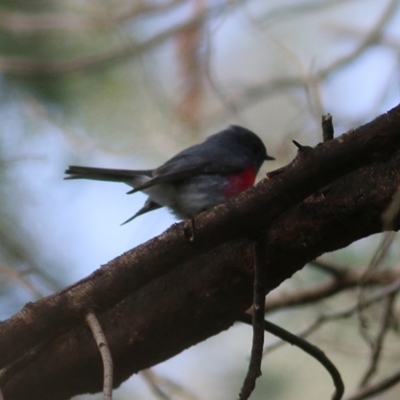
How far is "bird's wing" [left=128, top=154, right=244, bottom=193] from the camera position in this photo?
12.9 ft

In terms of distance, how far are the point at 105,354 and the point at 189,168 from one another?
231 centimetres

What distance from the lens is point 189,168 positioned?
13.4ft

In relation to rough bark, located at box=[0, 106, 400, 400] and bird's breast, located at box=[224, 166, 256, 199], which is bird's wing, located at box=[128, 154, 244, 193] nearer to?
bird's breast, located at box=[224, 166, 256, 199]

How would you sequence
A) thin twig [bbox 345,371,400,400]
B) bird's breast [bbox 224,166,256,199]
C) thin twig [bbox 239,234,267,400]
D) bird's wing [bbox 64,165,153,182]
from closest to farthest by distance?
thin twig [bbox 239,234,267,400] < thin twig [bbox 345,371,400,400] < bird's wing [bbox 64,165,153,182] < bird's breast [bbox 224,166,256,199]

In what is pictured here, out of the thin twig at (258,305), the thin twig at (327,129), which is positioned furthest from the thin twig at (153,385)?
the thin twig at (327,129)

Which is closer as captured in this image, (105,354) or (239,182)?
(105,354)

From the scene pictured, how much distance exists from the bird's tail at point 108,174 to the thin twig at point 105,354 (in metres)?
1.55

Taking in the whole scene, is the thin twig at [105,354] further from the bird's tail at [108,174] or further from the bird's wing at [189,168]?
the bird's wing at [189,168]

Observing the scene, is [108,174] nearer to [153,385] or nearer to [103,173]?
[103,173]

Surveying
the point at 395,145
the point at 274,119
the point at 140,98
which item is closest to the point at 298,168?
the point at 395,145

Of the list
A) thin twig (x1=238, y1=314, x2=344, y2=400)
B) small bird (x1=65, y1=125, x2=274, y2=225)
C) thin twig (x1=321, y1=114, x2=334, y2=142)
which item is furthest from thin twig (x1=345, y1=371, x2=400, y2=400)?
small bird (x1=65, y1=125, x2=274, y2=225)

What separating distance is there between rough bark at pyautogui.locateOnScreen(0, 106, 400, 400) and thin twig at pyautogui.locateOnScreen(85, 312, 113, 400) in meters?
0.07

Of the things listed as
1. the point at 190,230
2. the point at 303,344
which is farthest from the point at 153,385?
the point at 190,230

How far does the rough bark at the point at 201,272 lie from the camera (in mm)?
1925
